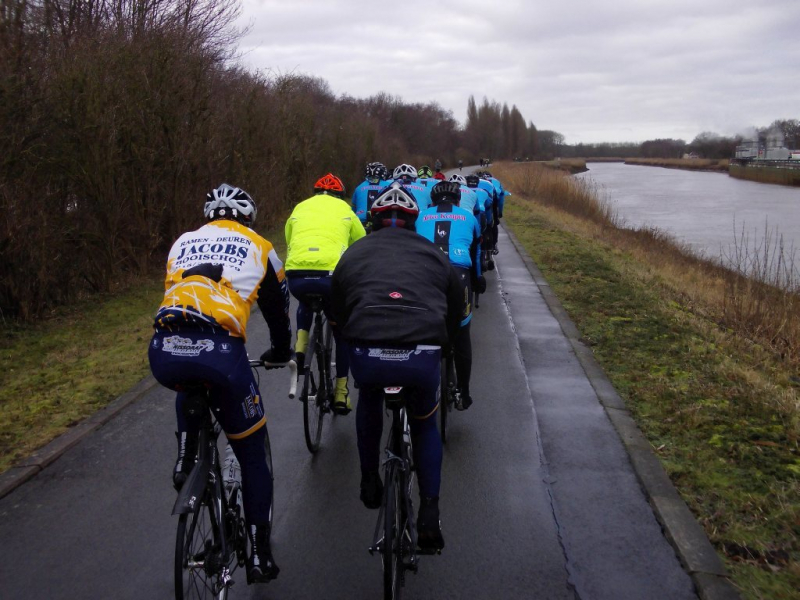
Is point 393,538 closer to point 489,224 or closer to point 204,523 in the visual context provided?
point 204,523

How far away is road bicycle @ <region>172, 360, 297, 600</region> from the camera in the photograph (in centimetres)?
285

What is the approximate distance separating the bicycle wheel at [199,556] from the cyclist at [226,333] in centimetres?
18

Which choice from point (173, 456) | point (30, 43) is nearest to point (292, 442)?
point (173, 456)

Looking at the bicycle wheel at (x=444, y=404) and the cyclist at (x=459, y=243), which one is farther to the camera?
the cyclist at (x=459, y=243)

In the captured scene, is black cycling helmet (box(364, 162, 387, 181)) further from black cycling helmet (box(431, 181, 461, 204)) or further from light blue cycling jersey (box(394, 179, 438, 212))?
black cycling helmet (box(431, 181, 461, 204))

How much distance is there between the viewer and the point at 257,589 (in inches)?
147

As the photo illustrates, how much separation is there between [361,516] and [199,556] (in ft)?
5.18

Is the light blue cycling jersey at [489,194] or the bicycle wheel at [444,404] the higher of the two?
the light blue cycling jersey at [489,194]

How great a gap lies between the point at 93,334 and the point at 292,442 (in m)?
4.71

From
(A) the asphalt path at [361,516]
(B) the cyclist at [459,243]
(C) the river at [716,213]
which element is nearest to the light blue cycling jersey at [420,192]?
(B) the cyclist at [459,243]

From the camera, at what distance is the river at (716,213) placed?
22.3 metres

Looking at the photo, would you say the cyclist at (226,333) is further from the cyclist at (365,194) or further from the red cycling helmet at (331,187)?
the cyclist at (365,194)

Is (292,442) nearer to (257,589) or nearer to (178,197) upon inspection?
(257,589)

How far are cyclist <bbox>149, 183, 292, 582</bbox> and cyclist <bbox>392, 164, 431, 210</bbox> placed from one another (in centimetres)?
592
